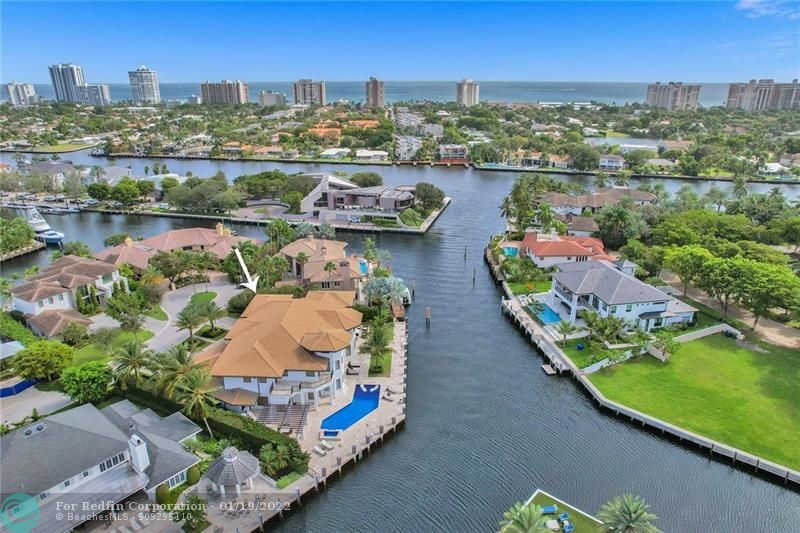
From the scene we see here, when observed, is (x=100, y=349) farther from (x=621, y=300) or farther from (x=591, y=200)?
(x=591, y=200)

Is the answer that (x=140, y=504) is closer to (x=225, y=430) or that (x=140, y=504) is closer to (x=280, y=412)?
(x=225, y=430)

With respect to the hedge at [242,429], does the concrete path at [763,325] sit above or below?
above

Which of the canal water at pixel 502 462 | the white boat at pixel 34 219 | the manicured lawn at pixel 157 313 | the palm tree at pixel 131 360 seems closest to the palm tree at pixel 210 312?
the manicured lawn at pixel 157 313

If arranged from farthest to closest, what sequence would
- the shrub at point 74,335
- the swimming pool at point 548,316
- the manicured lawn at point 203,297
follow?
the manicured lawn at point 203,297 < the swimming pool at point 548,316 < the shrub at point 74,335

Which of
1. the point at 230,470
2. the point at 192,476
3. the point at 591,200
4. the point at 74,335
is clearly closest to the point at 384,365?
the point at 230,470

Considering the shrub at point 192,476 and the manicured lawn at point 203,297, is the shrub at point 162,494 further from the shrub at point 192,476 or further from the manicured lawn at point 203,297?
the manicured lawn at point 203,297

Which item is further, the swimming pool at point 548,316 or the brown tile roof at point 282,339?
the swimming pool at point 548,316

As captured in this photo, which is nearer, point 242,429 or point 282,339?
point 242,429
